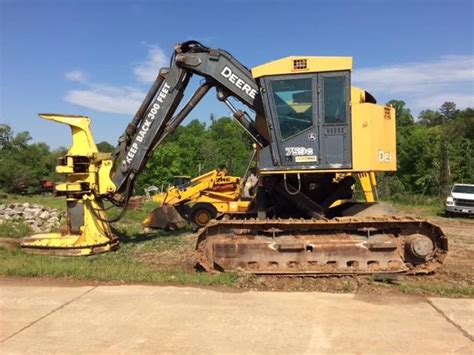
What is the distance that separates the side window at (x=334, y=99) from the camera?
8.52 meters

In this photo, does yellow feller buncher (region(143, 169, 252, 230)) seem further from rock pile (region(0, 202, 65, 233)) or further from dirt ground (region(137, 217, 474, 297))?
dirt ground (region(137, 217, 474, 297))

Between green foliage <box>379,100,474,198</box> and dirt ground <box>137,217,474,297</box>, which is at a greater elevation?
green foliage <box>379,100,474,198</box>

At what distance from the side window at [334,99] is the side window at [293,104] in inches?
10.8

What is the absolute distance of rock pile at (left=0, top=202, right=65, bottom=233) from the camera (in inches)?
628

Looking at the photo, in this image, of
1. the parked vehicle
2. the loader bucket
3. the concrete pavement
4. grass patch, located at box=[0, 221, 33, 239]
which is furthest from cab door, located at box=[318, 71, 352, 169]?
the parked vehicle

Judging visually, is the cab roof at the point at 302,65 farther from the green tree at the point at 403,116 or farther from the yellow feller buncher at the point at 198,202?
the green tree at the point at 403,116

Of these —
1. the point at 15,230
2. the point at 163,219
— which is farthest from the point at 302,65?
the point at 15,230

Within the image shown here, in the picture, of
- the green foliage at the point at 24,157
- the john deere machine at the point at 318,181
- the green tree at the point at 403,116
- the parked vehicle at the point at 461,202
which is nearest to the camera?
the john deere machine at the point at 318,181

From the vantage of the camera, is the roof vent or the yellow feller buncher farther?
the yellow feller buncher

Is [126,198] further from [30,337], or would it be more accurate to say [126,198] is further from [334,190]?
[30,337]

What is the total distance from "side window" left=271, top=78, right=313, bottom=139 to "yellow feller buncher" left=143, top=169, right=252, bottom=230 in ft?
25.0

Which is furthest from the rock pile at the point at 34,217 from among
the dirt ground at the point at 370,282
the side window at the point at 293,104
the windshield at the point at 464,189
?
the windshield at the point at 464,189

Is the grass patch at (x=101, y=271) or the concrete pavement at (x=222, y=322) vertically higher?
the grass patch at (x=101, y=271)

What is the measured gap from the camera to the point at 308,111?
862 centimetres
